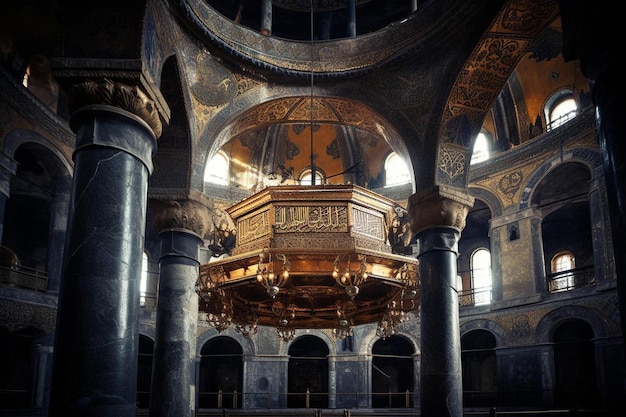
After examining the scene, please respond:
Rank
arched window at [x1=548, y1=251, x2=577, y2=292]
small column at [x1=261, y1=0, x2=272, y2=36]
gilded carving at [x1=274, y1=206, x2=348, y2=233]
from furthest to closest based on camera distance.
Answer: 1. arched window at [x1=548, y1=251, x2=577, y2=292]
2. small column at [x1=261, y1=0, x2=272, y2=36]
3. gilded carving at [x1=274, y1=206, x2=348, y2=233]

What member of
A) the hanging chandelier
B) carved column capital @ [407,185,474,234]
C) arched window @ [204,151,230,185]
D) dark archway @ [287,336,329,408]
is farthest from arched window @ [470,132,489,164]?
the hanging chandelier

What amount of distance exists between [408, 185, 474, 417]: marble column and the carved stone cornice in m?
3.29

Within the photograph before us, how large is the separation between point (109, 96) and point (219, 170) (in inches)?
448

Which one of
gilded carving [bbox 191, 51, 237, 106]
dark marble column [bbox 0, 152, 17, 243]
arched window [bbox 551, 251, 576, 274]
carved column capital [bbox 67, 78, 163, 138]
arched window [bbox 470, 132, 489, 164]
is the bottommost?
carved column capital [bbox 67, 78, 163, 138]

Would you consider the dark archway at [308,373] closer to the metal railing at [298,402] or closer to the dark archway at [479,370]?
the metal railing at [298,402]

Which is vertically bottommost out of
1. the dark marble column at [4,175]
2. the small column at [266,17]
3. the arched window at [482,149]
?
the dark marble column at [4,175]

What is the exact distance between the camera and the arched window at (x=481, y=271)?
18525mm

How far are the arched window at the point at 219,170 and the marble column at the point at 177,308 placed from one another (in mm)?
7650

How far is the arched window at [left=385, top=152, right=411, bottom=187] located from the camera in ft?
57.5

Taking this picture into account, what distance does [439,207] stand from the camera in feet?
30.3

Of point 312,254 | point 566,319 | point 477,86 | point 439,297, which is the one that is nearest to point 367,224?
point 312,254

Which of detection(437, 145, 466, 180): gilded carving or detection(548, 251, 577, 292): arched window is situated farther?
detection(548, 251, 577, 292): arched window

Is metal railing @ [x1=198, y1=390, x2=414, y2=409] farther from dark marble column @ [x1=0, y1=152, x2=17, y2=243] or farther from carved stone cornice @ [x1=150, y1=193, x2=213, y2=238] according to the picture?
carved stone cornice @ [x1=150, y1=193, x2=213, y2=238]

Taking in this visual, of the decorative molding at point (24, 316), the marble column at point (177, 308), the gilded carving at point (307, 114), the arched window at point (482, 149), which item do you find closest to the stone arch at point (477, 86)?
the gilded carving at point (307, 114)
